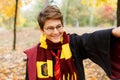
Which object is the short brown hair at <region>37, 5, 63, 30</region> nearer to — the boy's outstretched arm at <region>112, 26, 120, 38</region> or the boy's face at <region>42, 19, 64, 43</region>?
the boy's face at <region>42, 19, 64, 43</region>

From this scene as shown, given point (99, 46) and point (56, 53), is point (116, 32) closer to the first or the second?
point (99, 46)

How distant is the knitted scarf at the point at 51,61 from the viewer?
10.9 ft

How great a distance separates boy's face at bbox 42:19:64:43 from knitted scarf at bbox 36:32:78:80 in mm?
54

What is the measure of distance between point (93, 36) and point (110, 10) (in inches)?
1629

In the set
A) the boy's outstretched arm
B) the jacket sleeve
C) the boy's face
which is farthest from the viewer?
the boy's face

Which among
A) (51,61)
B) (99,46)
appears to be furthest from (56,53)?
(99,46)

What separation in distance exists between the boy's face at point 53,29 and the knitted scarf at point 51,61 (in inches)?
2.1

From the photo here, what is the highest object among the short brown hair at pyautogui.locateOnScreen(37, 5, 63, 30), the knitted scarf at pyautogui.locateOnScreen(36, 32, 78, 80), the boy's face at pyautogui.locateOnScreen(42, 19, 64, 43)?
the short brown hair at pyautogui.locateOnScreen(37, 5, 63, 30)

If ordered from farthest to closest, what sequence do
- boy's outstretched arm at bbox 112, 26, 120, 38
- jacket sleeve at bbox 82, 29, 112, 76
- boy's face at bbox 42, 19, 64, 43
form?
boy's face at bbox 42, 19, 64, 43, jacket sleeve at bbox 82, 29, 112, 76, boy's outstretched arm at bbox 112, 26, 120, 38

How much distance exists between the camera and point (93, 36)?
10.2ft

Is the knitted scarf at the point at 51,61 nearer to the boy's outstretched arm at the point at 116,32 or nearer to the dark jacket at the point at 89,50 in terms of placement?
the dark jacket at the point at 89,50

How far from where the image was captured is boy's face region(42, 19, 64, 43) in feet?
10.8

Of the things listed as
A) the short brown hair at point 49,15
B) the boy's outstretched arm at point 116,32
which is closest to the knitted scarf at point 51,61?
the short brown hair at point 49,15

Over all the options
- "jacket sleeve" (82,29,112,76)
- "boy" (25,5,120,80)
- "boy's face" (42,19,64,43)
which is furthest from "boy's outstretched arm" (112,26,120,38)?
"boy's face" (42,19,64,43)
